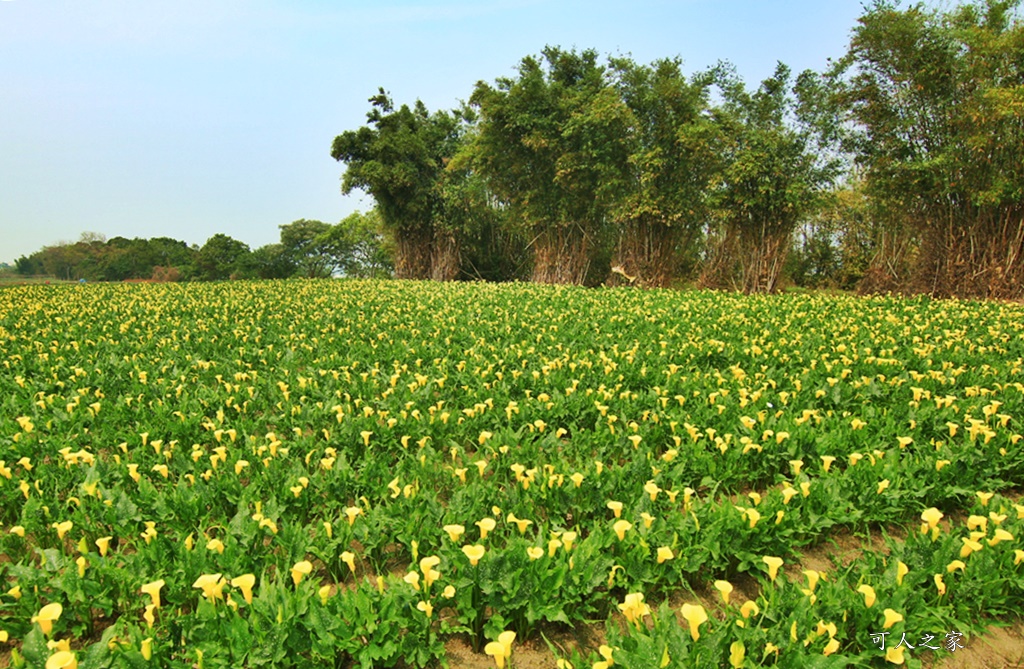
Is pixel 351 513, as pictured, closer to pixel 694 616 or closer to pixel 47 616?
pixel 47 616

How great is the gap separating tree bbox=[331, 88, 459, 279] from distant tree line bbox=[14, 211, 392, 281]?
23928mm

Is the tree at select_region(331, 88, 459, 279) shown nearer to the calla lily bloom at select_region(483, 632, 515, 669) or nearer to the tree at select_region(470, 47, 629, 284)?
the tree at select_region(470, 47, 629, 284)

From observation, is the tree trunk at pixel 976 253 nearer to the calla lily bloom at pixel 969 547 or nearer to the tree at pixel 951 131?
the tree at pixel 951 131

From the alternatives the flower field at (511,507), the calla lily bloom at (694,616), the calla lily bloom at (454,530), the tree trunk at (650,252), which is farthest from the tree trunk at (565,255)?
the calla lily bloom at (694,616)

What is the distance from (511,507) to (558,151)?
22728mm

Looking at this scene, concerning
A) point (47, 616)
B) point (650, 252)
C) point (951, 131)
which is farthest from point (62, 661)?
point (650, 252)

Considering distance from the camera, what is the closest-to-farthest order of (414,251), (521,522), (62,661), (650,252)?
(62,661) < (521,522) < (650,252) < (414,251)

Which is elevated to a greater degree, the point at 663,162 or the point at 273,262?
the point at 663,162

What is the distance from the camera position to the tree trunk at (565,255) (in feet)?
83.9

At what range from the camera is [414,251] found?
3406 cm

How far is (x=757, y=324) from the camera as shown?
30.8ft

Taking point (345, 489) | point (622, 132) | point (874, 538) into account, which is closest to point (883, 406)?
point (874, 538)

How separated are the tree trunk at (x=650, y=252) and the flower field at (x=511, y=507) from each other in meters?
15.4

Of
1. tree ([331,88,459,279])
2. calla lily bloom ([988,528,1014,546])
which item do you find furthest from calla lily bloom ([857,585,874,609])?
tree ([331,88,459,279])
